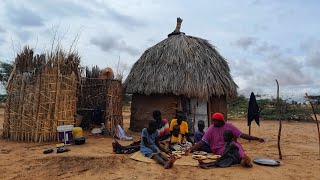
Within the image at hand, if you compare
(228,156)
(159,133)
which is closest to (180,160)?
(228,156)

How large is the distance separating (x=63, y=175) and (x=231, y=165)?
2943 mm

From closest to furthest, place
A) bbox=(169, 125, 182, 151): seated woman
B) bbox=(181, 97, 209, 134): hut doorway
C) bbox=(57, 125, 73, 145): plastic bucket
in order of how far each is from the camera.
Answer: bbox=(169, 125, 182, 151): seated woman < bbox=(57, 125, 73, 145): plastic bucket < bbox=(181, 97, 209, 134): hut doorway

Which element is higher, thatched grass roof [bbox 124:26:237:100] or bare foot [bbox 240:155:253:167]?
thatched grass roof [bbox 124:26:237:100]

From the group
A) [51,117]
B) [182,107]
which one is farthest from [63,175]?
[182,107]

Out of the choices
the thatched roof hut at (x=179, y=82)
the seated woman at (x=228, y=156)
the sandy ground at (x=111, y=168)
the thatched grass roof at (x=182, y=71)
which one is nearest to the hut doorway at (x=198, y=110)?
the thatched roof hut at (x=179, y=82)

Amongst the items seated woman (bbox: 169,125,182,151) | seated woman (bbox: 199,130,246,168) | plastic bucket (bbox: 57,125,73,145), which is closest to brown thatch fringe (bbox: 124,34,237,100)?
seated woman (bbox: 169,125,182,151)

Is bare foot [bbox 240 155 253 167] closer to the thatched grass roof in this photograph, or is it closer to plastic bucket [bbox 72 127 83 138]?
the thatched grass roof

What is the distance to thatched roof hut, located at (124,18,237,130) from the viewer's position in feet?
31.8

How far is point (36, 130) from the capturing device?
26.1 feet

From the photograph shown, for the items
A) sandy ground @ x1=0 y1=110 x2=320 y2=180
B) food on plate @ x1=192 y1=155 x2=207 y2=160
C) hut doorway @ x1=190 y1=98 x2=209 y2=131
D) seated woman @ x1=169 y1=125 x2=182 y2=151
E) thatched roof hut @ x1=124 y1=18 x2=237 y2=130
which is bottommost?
sandy ground @ x1=0 y1=110 x2=320 y2=180

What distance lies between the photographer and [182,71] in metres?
9.92

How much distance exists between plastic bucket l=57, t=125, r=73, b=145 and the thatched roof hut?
3.04 metres

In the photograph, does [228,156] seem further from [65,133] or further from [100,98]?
[100,98]

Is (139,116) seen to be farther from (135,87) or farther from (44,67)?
(44,67)
